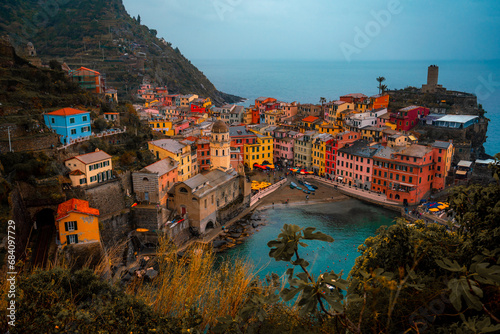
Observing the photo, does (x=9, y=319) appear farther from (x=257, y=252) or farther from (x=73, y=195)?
(x=257, y=252)

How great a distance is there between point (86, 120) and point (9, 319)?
25185 mm

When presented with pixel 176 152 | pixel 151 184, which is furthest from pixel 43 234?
pixel 176 152

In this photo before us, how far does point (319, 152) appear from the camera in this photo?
44.6m

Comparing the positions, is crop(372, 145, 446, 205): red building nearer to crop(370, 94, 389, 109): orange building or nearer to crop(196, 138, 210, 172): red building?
crop(196, 138, 210, 172): red building

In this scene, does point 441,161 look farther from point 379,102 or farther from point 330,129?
point 379,102

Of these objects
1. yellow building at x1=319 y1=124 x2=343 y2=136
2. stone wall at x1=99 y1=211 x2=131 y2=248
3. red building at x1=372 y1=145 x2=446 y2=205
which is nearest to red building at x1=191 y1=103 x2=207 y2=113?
yellow building at x1=319 y1=124 x2=343 y2=136

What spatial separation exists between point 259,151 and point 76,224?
28.2 metres

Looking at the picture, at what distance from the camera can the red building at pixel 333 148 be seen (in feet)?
140

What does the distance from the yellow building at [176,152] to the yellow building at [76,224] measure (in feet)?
35.6

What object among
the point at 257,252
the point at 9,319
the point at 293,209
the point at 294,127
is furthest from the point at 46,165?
the point at 294,127

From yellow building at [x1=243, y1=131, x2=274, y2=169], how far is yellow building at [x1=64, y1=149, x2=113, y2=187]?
2160 cm

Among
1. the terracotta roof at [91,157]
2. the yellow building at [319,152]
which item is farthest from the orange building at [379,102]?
the terracotta roof at [91,157]

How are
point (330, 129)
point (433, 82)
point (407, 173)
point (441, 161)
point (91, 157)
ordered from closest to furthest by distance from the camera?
point (91, 157) < point (407, 173) < point (441, 161) < point (330, 129) < point (433, 82)

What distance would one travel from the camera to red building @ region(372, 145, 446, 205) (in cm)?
3566
